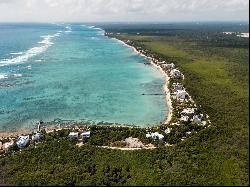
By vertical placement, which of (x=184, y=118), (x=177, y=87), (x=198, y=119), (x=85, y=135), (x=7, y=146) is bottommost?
(x=7, y=146)

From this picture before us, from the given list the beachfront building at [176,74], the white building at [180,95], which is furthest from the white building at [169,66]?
the white building at [180,95]

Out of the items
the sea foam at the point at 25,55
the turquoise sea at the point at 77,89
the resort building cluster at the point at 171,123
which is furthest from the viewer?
the sea foam at the point at 25,55

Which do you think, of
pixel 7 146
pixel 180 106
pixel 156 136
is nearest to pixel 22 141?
pixel 7 146

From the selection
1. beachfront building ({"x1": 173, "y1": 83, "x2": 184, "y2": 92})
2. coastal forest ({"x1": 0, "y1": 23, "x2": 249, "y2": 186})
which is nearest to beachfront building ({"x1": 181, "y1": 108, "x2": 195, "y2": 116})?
coastal forest ({"x1": 0, "y1": 23, "x2": 249, "y2": 186})

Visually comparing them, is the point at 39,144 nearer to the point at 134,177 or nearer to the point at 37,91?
the point at 134,177

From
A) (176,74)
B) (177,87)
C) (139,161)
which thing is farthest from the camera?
(176,74)

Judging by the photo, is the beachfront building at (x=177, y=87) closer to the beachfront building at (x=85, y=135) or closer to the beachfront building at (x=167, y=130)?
the beachfront building at (x=167, y=130)

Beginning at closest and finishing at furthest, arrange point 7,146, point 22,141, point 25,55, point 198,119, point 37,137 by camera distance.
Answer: point 7,146
point 22,141
point 37,137
point 198,119
point 25,55

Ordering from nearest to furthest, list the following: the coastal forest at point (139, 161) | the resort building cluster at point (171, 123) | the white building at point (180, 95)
A: the coastal forest at point (139, 161)
the resort building cluster at point (171, 123)
the white building at point (180, 95)

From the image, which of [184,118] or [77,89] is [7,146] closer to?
[184,118]
